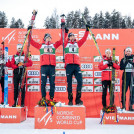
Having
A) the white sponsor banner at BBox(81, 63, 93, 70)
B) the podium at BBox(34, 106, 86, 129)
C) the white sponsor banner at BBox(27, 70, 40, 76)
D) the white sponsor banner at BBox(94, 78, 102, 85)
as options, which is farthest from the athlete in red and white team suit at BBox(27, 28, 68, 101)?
the white sponsor banner at BBox(94, 78, 102, 85)

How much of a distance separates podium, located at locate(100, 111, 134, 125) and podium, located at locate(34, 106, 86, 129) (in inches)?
33.6

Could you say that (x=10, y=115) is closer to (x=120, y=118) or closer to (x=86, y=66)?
(x=120, y=118)

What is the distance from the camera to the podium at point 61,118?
12.6 feet

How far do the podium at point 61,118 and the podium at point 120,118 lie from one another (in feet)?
2.80

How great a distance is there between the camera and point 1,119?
14.9 feet

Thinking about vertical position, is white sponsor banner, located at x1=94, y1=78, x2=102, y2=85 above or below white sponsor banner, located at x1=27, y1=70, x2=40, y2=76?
below

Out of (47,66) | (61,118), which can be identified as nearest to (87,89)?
(47,66)

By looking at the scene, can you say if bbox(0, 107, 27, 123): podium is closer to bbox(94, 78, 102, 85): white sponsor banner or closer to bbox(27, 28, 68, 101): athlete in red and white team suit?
bbox(27, 28, 68, 101): athlete in red and white team suit

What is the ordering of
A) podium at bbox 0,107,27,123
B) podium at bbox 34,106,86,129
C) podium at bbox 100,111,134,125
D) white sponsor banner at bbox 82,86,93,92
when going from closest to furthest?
podium at bbox 34,106,86,129 < podium at bbox 100,111,134,125 < podium at bbox 0,107,27,123 < white sponsor banner at bbox 82,86,93,92

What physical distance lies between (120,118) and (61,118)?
1432 millimetres

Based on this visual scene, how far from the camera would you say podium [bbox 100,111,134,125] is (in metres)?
4.39

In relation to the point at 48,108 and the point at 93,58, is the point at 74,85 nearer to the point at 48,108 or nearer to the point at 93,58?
the point at 93,58

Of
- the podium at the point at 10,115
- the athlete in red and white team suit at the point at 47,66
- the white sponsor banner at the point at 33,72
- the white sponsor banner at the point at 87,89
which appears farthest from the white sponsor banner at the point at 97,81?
the podium at the point at 10,115

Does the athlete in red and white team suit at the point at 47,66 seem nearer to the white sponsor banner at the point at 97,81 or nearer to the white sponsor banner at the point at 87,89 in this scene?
the white sponsor banner at the point at 87,89
